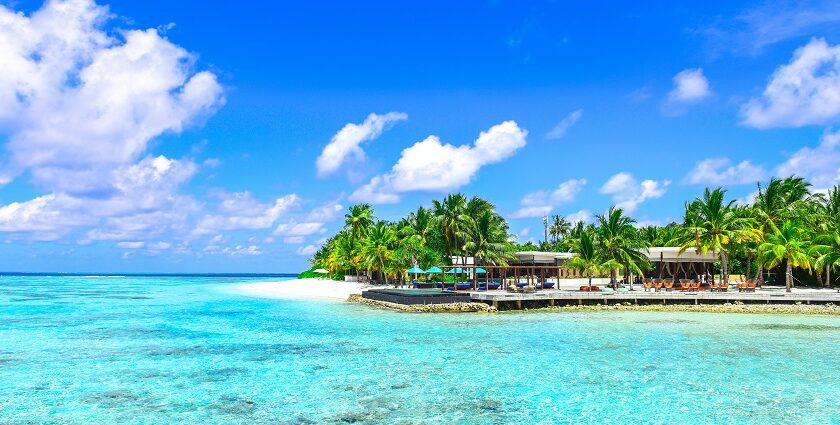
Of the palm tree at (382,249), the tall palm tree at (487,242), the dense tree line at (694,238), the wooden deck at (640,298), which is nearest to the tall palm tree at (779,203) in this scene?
the dense tree line at (694,238)

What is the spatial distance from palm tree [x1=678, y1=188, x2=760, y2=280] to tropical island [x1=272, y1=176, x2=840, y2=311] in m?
0.08

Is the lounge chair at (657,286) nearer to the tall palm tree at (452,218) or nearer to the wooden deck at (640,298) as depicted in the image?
the wooden deck at (640,298)

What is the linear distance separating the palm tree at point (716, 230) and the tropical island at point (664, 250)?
84 millimetres

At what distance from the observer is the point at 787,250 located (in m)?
47.9

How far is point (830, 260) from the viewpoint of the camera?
4756 centimetres

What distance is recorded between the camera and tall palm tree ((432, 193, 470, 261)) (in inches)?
2319

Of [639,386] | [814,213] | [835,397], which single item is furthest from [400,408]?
[814,213]

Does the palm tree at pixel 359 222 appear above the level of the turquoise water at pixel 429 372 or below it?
above

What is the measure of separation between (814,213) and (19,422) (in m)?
64.9

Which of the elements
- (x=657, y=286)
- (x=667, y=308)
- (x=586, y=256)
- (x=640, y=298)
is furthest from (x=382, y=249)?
(x=667, y=308)

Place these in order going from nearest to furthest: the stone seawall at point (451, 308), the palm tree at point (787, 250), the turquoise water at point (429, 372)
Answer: the turquoise water at point (429, 372), the stone seawall at point (451, 308), the palm tree at point (787, 250)

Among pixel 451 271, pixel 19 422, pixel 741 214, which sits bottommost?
pixel 19 422

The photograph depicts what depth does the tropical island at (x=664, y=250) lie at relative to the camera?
47.8 meters

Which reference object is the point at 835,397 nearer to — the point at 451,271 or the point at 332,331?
the point at 332,331
